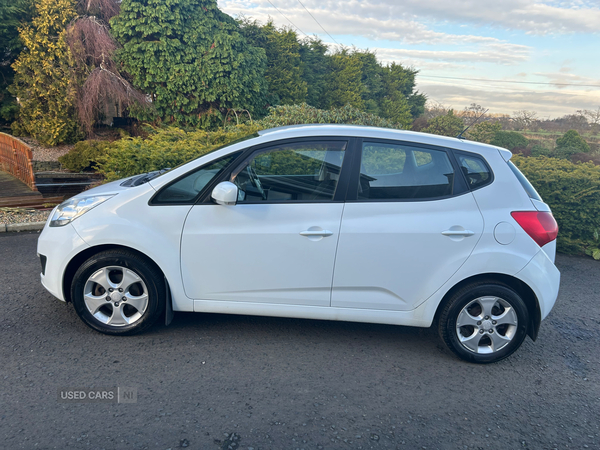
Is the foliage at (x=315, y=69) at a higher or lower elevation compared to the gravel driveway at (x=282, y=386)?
higher

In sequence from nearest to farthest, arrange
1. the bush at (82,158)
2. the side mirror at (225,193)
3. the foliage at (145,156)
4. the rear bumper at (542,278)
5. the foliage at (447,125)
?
the side mirror at (225,193) → the rear bumper at (542,278) → the foliage at (145,156) → the bush at (82,158) → the foliage at (447,125)

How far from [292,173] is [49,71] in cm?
1560

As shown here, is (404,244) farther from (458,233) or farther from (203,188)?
(203,188)

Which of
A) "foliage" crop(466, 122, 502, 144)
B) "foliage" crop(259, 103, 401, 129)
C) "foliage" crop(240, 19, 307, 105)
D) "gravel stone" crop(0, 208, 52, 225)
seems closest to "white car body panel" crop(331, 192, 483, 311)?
"gravel stone" crop(0, 208, 52, 225)

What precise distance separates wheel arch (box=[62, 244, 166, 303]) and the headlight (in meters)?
0.30

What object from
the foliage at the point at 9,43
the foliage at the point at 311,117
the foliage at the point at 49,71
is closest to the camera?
the foliage at the point at 311,117

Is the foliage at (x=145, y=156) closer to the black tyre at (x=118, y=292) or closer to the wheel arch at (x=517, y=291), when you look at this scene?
the black tyre at (x=118, y=292)

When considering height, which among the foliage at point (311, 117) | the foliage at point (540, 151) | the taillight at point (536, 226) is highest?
the foliage at point (311, 117)

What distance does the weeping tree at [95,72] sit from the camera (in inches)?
613

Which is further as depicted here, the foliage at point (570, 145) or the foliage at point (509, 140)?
the foliage at point (509, 140)

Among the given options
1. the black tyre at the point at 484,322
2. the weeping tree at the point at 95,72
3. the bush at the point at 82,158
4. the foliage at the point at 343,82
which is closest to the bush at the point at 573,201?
the black tyre at the point at 484,322

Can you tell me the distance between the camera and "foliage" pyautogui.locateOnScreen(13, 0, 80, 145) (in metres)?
15.9

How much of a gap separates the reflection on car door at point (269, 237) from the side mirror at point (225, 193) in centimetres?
13

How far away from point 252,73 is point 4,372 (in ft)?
52.0
